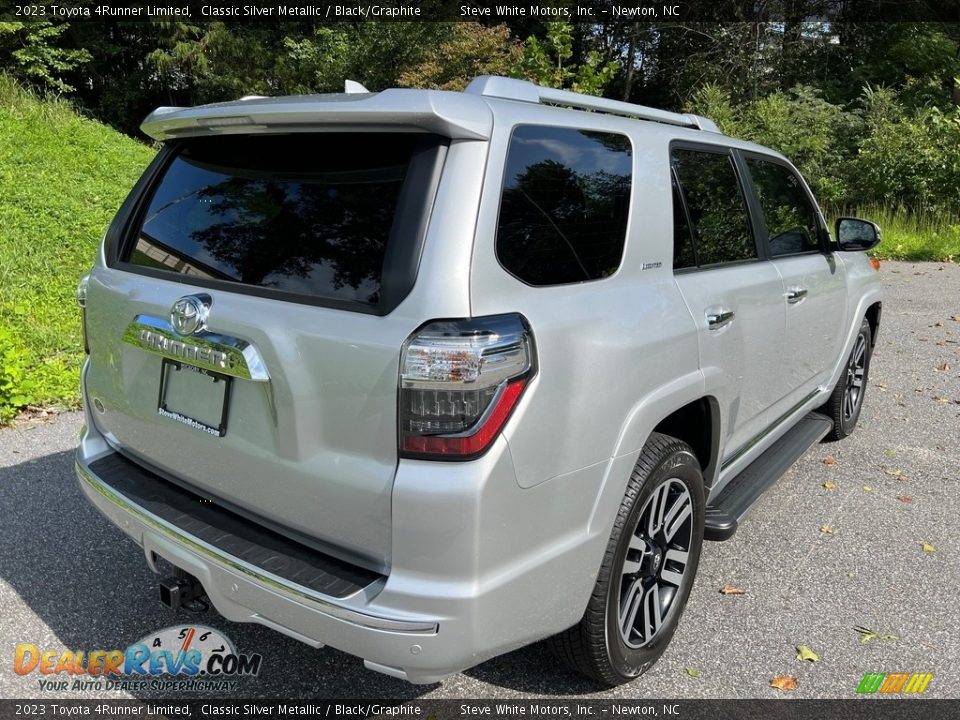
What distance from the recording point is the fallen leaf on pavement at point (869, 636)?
118 inches

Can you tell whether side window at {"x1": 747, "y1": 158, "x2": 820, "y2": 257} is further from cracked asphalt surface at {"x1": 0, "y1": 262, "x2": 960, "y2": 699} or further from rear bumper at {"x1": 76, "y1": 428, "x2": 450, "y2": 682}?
rear bumper at {"x1": 76, "y1": 428, "x2": 450, "y2": 682}

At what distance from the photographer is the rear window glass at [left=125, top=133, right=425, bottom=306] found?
210cm

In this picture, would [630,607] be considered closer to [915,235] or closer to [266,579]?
[266,579]

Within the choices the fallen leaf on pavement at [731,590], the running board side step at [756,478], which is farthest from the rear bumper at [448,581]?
the fallen leaf on pavement at [731,590]

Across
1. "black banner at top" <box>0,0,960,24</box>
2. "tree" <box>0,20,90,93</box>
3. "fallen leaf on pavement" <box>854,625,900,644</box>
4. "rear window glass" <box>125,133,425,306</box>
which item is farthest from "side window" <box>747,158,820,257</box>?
"black banner at top" <box>0,0,960,24</box>

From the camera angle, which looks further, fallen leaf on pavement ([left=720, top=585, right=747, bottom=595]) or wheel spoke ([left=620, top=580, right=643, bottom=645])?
fallen leaf on pavement ([left=720, top=585, right=747, bottom=595])

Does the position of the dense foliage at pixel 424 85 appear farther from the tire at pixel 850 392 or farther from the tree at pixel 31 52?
the tire at pixel 850 392

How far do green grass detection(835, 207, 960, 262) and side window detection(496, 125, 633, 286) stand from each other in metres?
11.4

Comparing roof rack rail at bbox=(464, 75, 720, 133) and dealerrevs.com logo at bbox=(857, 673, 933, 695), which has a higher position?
roof rack rail at bbox=(464, 75, 720, 133)

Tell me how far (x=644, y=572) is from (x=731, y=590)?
0.86 meters

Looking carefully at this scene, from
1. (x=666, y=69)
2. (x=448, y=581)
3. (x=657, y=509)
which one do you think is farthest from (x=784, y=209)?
(x=666, y=69)

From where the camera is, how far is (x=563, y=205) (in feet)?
7.63

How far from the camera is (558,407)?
2074 millimetres

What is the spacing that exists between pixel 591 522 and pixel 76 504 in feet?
9.45
